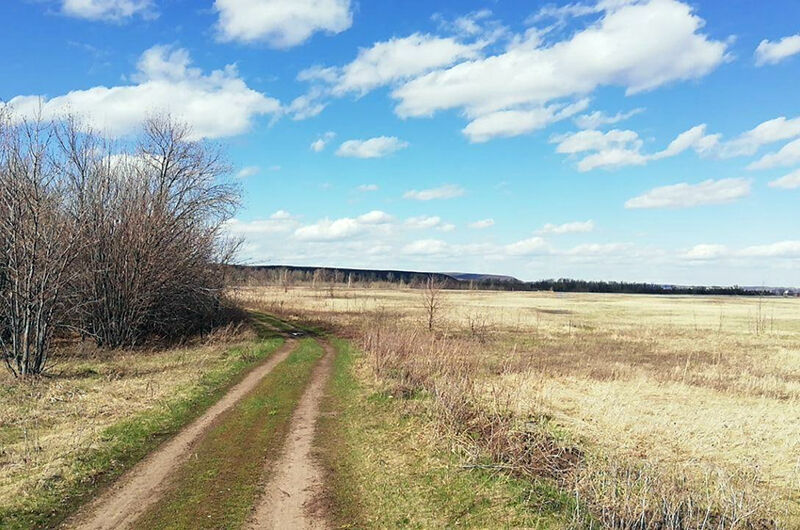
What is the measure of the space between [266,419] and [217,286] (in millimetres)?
23278

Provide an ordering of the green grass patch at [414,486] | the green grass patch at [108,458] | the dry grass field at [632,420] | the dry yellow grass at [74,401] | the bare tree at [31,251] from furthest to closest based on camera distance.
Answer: the bare tree at [31,251]
the dry yellow grass at [74,401]
the dry grass field at [632,420]
the green grass patch at [414,486]
the green grass patch at [108,458]

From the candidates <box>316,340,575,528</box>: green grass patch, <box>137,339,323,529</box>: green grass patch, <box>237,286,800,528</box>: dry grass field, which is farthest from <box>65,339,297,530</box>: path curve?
<box>237,286,800,528</box>: dry grass field

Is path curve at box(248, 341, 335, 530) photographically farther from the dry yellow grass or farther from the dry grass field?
the dry yellow grass

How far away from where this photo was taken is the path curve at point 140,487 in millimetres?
7281

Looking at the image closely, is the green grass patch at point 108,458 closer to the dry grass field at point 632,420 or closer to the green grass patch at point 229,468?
the green grass patch at point 229,468

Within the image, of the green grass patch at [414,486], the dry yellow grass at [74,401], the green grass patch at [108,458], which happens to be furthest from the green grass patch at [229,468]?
the dry yellow grass at [74,401]

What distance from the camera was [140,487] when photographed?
854 centimetres

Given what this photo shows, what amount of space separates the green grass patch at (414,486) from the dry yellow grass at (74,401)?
4.64m

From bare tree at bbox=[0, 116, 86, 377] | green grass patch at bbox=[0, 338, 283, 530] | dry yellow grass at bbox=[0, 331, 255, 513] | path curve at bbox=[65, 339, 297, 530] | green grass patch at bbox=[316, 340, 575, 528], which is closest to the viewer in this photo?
path curve at bbox=[65, 339, 297, 530]

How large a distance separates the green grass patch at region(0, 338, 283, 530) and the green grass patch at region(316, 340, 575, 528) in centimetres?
355

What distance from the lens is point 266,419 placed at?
13.0m

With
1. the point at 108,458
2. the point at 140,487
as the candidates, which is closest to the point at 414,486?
the point at 140,487

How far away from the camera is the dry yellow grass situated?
905 cm

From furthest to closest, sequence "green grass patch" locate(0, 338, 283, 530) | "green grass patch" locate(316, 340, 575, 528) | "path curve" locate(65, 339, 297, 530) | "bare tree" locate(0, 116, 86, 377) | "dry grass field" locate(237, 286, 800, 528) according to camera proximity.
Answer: "bare tree" locate(0, 116, 86, 377) < "dry grass field" locate(237, 286, 800, 528) < "green grass patch" locate(316, 340, 575, 528) < "green grass patch" locate(0, 338, 283, 530) < "path curve" locate(65, 339, 297, 530)
